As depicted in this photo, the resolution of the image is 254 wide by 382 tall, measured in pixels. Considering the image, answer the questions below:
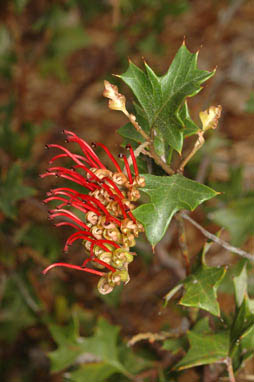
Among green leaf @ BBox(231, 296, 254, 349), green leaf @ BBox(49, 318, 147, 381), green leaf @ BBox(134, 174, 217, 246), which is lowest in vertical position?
green leaf @ BBox(49, 318, 147, 381)

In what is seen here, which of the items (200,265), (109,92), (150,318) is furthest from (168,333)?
(150,318)

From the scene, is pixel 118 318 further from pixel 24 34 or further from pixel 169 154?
pixel 24 34

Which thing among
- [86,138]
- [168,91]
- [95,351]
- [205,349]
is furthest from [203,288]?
[86,138]

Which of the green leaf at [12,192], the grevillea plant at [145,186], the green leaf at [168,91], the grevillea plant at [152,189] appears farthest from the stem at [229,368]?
the green leaf at [12,192]

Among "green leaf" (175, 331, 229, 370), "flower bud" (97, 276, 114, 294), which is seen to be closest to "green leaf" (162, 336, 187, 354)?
"green leaf" (175, 331, 229, 370)

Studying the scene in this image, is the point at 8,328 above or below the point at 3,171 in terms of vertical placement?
below

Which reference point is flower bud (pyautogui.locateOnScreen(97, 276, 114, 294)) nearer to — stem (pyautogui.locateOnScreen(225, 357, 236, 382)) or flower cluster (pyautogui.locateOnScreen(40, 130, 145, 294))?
flower cluster (pyautogui.locateOnScreen(40, 130, 145, 294))
